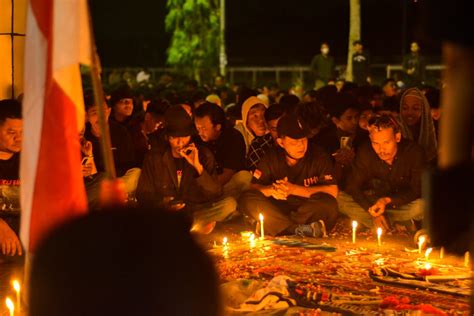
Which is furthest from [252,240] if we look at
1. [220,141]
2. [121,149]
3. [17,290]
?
[17,290]

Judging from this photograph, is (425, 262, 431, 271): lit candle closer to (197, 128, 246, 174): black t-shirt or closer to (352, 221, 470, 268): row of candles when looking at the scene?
(352, 221, 470, 268): row of candles

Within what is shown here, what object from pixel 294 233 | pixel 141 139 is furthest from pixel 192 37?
pixel 294 233

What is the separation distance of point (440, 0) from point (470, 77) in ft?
0.85

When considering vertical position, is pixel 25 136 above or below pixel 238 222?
above

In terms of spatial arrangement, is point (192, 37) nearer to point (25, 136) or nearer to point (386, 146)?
point (386, 146)

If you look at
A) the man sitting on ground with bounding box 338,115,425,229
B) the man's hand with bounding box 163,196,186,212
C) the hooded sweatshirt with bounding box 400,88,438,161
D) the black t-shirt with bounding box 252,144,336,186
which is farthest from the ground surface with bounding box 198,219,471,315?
the hooded sweatshirt with bounding box 400,88,438,161

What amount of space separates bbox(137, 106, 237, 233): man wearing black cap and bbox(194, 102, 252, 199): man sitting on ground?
760mm

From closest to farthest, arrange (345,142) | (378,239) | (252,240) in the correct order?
(378,239)
(252,240)
(345,142)

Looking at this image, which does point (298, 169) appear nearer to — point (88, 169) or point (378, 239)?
point (378, 239)

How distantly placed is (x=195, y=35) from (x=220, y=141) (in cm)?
2137

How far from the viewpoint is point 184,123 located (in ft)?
29.5

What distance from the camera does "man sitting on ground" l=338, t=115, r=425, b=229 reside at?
358 inches

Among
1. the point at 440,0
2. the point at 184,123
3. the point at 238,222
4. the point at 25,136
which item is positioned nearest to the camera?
the point at 440,0

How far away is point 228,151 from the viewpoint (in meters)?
10.2
